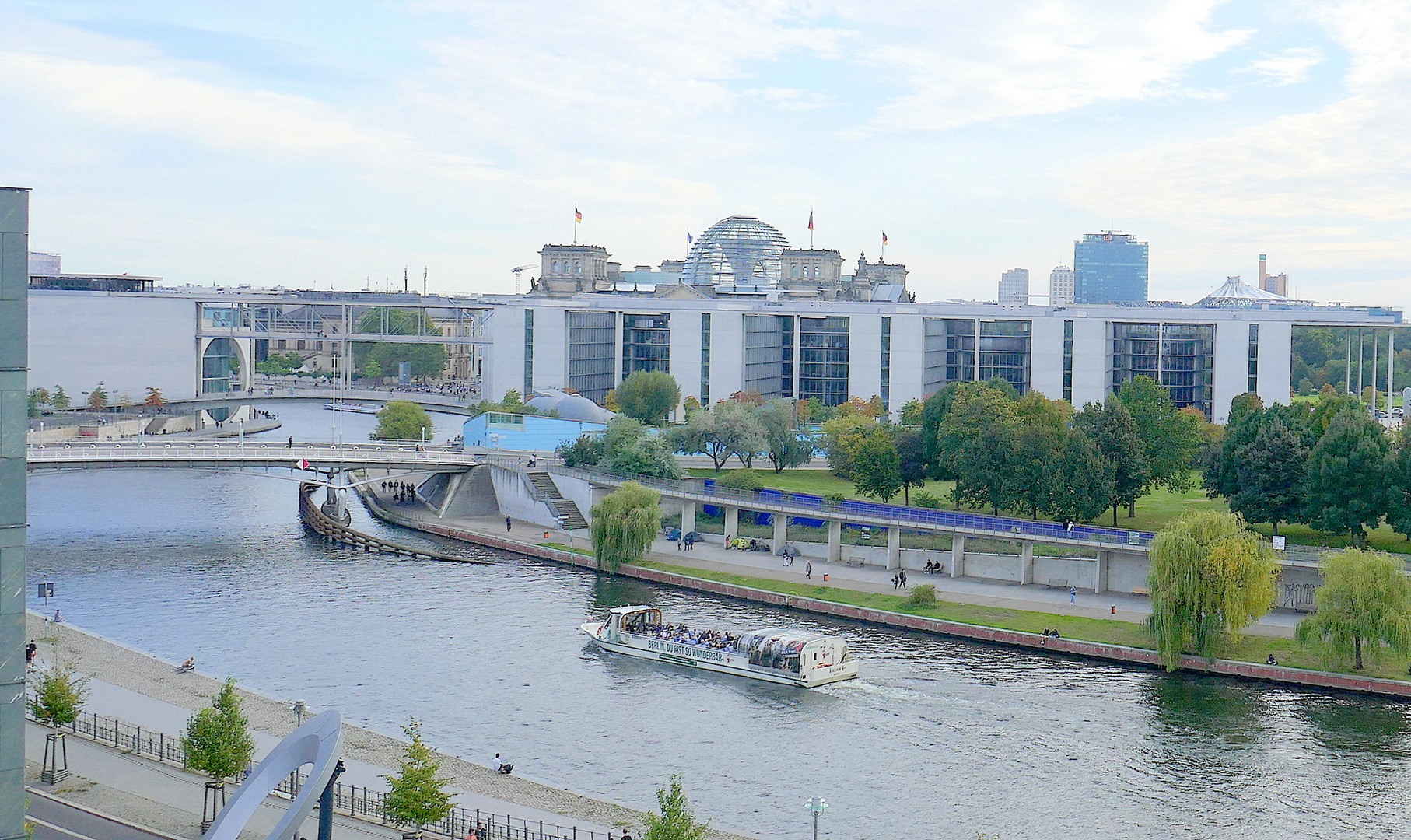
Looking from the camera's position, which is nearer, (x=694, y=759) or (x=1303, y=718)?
(x=694, y=759)

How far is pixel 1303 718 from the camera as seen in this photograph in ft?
128

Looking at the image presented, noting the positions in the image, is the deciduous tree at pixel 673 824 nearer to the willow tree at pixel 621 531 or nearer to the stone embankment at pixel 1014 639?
the stone embankment at pixel 1014 639

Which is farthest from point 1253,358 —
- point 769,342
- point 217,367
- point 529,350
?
point 217,367

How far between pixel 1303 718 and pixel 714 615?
19248 mm

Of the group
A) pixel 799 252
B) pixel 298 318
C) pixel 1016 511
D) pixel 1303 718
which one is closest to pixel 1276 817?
pixel 1303 718

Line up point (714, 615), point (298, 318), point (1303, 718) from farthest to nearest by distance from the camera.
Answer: point (298, 318), point (714, 615), point (1303, 718)

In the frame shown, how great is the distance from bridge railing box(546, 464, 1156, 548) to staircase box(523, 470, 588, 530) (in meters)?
1.40

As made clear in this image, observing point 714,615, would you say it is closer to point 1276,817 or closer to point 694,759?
point 694,759

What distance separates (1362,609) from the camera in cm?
4191

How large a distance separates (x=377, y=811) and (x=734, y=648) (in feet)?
54.8

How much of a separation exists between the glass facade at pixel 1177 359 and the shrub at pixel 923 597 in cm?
5951

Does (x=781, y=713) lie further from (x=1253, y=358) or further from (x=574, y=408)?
(x=1253, y=358)

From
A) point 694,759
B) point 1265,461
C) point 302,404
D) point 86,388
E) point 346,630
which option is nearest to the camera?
point 694,759

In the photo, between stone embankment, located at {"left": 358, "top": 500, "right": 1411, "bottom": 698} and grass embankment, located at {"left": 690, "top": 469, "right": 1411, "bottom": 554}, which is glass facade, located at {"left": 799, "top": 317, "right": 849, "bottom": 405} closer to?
grass embankment, located at {"left": 690, "top": 469, "right": 1411, "bottom": 554}
